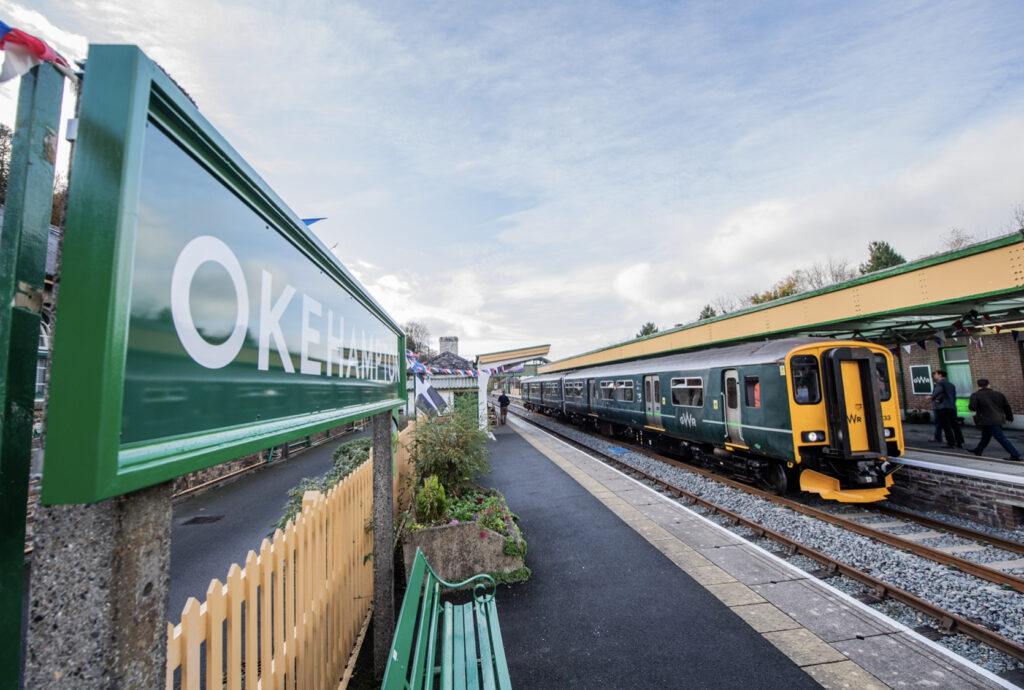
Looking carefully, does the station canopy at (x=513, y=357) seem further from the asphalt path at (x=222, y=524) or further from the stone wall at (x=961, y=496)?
the stone wall at (x=961, y=496)

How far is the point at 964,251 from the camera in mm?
6207

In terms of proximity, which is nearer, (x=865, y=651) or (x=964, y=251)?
(x=865, y=651)

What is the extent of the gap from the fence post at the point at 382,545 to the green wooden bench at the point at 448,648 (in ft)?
1.12

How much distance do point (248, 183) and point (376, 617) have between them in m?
3.43

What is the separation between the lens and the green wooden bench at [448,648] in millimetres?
2246

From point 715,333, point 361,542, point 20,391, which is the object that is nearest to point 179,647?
point 20,391

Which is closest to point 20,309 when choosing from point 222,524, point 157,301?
point 157,301

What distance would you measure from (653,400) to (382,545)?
10379 mm

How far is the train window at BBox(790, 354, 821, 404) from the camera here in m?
7.77

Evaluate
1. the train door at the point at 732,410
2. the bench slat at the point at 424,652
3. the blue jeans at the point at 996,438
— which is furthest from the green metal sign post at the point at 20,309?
the blue jeans at the point at 996,438

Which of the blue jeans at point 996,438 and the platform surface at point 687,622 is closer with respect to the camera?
the platform surface at point 687,622

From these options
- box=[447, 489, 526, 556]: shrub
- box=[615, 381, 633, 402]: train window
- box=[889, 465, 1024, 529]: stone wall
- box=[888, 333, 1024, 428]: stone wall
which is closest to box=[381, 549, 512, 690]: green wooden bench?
box=[447, 489, 526, 556]: shrub

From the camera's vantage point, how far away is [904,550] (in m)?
5.83

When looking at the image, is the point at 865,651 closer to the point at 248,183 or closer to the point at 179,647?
the point at 179,647
